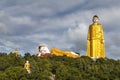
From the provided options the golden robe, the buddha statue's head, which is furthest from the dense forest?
the buddha statue's head

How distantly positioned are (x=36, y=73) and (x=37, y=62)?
19.1 feet

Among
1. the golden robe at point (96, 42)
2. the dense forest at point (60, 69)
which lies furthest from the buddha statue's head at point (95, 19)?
the dense forest at point (60, 69)

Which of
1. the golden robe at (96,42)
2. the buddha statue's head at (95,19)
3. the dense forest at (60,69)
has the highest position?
the buddha statue's head at (95,19)

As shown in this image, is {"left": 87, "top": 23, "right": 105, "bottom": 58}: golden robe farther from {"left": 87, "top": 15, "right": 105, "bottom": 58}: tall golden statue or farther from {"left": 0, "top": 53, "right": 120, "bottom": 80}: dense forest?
{"left": 0, "top": 53, "right": 120, "bottom": 80}: dense forest

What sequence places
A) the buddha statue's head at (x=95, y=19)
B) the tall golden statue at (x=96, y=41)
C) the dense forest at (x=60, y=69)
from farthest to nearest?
the tall golden statue at (x=96, y=41), the buddha statue's head at (x=95, y=19), the dense forest at (x=60, y=69)

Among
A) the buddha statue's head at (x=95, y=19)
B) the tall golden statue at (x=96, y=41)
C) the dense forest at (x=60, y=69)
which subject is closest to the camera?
the dense forest at (x=60, y=69)

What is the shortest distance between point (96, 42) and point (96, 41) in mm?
125

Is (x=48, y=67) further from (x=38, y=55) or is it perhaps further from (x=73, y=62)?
(x=38, y=55)

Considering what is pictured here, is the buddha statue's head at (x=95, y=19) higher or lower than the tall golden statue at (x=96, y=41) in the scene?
higher

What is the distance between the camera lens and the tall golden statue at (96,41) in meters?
53.1

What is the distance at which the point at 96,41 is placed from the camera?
175ft

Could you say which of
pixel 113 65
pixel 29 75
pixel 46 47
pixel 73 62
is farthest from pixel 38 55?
pixel 29 75

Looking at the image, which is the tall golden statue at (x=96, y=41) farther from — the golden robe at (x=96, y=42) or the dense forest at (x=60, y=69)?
the dense forest at (x=60, y=69)

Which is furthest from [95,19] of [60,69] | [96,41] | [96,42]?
[60,69]
